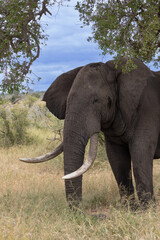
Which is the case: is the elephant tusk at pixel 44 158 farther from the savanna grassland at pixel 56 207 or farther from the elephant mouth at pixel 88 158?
the savanna grassland at pixel 56 207

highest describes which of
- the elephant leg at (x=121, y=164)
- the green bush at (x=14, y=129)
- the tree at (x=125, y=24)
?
the tree at (x=125, y=24)

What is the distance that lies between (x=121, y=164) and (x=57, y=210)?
1.46 meters

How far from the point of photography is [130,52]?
5.93 metres

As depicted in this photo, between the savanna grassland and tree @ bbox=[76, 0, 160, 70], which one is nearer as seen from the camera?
the savanna grassland

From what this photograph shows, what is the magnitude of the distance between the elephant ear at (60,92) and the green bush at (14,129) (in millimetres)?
8491

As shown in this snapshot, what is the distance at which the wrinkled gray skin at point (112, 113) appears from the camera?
518 centimetres

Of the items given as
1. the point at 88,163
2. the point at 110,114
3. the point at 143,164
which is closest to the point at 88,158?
the point at 88,163

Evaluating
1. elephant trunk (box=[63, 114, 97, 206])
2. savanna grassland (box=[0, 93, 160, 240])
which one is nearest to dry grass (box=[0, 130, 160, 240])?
savanna grassland (box=[0, 93, 160, 240])

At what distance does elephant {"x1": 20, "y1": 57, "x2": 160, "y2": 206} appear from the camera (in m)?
5.17

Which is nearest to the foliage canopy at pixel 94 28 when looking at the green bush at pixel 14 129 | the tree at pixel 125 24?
the tree at pixel 125 24

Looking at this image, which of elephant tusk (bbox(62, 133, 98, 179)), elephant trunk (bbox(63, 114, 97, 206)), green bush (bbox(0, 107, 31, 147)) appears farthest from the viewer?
green bush (bbox(0, 107, 31, 147))

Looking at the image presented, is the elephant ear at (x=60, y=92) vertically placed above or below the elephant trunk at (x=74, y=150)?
above

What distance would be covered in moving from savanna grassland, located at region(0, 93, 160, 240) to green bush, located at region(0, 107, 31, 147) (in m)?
0.06

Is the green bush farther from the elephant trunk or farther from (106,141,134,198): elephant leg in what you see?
the elephant trunk
